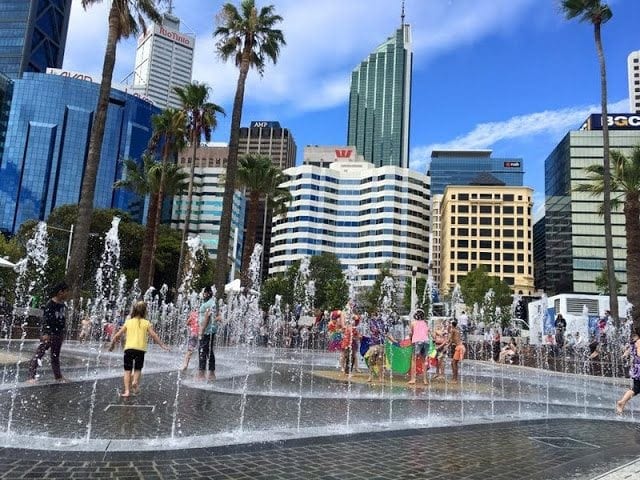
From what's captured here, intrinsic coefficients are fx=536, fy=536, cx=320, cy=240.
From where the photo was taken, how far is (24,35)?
417ft

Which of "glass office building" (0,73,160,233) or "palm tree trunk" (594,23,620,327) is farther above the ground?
"glass office building" (0,73,160,233)

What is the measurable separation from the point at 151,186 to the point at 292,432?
34.7m

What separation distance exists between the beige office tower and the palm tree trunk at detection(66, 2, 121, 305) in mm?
108977

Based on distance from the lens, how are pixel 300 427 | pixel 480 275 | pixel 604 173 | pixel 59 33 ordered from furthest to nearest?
pixel 59 33, pixel 480 275, pixel 604 173, pixel 300 427

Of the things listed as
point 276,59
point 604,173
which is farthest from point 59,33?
point 604,173

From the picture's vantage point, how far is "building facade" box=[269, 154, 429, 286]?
12369 cm

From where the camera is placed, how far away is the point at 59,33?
14025 cm

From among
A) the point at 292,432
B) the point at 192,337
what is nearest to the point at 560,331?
the point at 192,337

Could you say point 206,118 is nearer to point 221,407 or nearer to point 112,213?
point 221,407

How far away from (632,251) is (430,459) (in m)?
21.5

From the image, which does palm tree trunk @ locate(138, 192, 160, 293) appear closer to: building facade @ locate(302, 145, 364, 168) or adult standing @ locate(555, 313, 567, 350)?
adult standing @ locate(555, 313, 567, 350)

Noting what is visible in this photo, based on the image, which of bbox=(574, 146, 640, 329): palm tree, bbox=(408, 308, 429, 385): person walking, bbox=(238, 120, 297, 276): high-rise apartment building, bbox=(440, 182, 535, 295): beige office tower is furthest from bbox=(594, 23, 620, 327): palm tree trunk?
bbox=(238, 120, 297, 276): high-rise apartment building

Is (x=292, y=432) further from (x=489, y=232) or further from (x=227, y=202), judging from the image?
(x=489, y=232)

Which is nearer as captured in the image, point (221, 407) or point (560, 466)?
point (560, 466)
